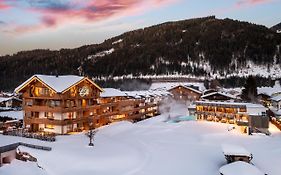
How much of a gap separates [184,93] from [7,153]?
73.9 metres

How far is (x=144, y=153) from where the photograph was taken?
37469 millimetres

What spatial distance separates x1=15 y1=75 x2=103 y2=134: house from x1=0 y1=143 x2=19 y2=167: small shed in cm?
1804

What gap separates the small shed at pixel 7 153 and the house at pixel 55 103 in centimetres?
1804

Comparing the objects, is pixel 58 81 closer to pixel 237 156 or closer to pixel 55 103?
pixel 55 103

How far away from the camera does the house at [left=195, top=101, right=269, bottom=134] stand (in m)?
53.2

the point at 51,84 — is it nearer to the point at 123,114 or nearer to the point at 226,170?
the point at 123,114

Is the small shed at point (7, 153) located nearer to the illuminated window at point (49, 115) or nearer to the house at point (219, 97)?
the illuminated window at point (49, 115)

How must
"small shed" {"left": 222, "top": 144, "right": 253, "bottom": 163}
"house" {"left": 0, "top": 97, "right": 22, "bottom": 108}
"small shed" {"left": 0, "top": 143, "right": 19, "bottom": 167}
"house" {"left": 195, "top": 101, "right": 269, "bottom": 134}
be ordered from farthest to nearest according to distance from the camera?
"house" {"left": 0, "top": 97, "right": 22, "bottom": 108}
"house" {"left": 195, "top": 101, "right": 269, "bottom": 134}
"small shed" {"left": 222, "top": 144, "right": 253, "bottom": 163}
"small shed" {"left": 0, "top": 143, "right": 19, "bottom": 167}

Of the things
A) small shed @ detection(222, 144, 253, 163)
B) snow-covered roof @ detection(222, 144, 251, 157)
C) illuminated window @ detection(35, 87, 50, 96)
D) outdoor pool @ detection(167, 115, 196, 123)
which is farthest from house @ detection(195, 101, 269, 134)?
illuminated window @ detection(35, 87, 50, 96)

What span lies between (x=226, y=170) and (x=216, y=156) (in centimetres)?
A: 687

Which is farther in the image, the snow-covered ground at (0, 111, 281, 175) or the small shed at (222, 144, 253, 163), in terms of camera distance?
the small shed at (222, 144, 253, 163)

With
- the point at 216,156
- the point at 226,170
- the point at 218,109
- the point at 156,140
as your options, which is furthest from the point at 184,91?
the point at 226,170

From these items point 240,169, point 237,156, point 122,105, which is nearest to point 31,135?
point 122,105

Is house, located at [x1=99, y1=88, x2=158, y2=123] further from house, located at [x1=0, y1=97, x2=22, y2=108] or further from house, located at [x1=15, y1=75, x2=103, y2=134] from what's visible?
house, located at [x1=0, y1=97, x2=22, y2=108]
